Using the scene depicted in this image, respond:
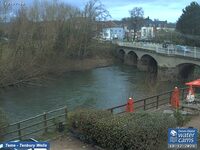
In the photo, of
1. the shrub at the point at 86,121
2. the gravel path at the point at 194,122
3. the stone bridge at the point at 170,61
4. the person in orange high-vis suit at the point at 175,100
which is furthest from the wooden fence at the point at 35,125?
the stone bridge at the point at 170,61

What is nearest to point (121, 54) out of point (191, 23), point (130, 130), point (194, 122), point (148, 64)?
point (148, 64)

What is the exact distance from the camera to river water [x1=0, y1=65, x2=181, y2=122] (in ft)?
118

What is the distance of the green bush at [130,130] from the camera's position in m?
12.9

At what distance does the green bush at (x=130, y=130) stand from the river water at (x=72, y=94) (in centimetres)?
1622

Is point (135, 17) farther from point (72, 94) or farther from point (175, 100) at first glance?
point (175, 100)

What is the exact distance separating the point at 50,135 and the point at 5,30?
43669 mm

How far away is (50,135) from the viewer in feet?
54.2

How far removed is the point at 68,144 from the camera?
15352 millimetres

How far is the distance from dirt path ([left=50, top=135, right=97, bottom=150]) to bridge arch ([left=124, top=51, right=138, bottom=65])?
6997 cm

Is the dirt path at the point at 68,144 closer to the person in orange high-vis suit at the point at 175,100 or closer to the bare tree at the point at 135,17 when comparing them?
the person in orange high-vis suit at the point at 175,100

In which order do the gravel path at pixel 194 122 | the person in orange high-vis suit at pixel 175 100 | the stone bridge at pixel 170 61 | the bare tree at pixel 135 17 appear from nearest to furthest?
the gravel path at pixel 194 122 → the person in orange high-vis suit at pixel 175 100 → the stone bridge at pixel 170 61 → the bare tree at pixel 135 17

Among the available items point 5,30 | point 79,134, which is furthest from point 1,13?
point 79,134

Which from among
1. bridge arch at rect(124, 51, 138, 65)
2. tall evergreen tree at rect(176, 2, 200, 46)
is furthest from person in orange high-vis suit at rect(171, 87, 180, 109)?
bridge arch at rect(124, 51, 138, 65)

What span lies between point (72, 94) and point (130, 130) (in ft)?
104
